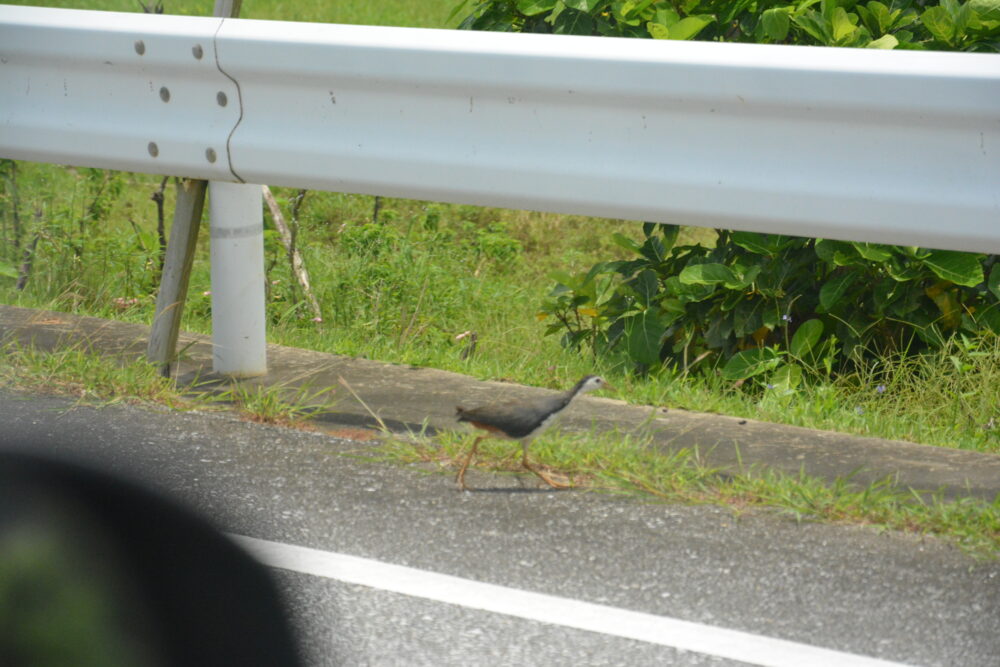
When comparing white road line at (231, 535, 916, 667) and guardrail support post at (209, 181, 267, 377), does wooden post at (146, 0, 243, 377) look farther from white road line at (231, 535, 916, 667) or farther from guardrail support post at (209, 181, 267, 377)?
white road line at (231, 535, 916, 667)

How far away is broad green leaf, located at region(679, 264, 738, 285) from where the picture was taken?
4371 mm

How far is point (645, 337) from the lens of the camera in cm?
454

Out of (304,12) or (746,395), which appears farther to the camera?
(304,12)

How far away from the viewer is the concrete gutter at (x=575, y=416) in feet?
10.7

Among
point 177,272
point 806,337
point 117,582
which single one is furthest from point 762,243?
point 117,582

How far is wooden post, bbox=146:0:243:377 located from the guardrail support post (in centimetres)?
8

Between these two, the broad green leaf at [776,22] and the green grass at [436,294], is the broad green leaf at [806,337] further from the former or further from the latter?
the broad green leaf at [776,22]

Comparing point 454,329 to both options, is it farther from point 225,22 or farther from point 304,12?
point 304,12

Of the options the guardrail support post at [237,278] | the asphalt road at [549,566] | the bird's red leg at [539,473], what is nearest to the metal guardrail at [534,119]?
the guardrail support post at [237,278]

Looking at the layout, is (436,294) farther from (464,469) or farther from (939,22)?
(464,469)

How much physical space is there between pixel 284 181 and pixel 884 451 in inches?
76.4

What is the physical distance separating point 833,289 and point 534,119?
149cm

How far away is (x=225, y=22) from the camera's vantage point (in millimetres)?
3719

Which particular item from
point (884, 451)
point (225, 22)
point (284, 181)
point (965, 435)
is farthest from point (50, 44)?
point (965, 435)
